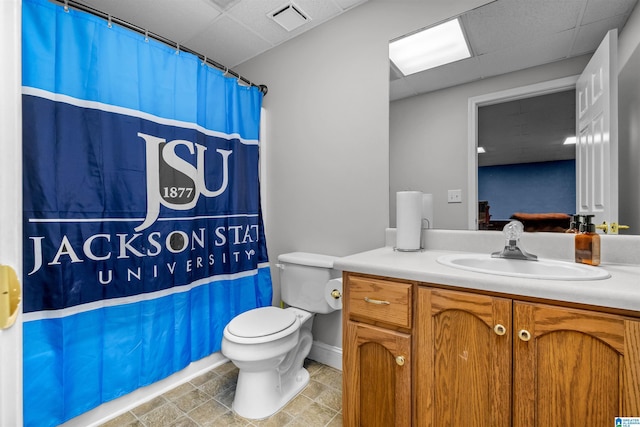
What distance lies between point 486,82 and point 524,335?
3.85 feet

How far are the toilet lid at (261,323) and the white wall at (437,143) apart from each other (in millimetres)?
804

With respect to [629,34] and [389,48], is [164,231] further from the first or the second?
[629,34]

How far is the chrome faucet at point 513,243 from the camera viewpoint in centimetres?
121

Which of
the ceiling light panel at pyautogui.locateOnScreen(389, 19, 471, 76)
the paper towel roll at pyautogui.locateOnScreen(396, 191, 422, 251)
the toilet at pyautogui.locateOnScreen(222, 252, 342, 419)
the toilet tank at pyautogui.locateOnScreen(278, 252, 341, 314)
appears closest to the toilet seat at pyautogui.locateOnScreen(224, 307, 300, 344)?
the toilet at pyautogui.locateOnScreen(222, 252, 342, 419)

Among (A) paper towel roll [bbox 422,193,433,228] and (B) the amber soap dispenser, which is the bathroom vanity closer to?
(B) the amber soap dispenser

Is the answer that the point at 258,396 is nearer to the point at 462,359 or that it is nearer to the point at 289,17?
the point at 462,359

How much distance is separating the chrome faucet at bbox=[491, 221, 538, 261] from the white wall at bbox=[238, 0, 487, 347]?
622 millimetres

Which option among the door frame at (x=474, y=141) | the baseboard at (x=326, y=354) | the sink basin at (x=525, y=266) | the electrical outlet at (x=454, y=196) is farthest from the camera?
the baseboard at (x=326, y=354)

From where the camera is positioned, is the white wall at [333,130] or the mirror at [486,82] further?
the white wall at [333,130]

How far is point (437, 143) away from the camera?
157 centimetres

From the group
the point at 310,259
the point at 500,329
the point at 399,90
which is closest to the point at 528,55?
the point at 399,90

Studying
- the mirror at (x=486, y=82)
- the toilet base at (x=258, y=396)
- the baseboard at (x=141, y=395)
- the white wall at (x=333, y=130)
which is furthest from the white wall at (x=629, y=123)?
the baseboard at (x=141, y=395)

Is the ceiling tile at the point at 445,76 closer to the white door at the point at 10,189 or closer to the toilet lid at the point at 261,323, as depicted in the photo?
the toilet lid at the point at 261,323

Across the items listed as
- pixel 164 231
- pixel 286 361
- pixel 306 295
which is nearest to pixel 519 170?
pixel 306 295
